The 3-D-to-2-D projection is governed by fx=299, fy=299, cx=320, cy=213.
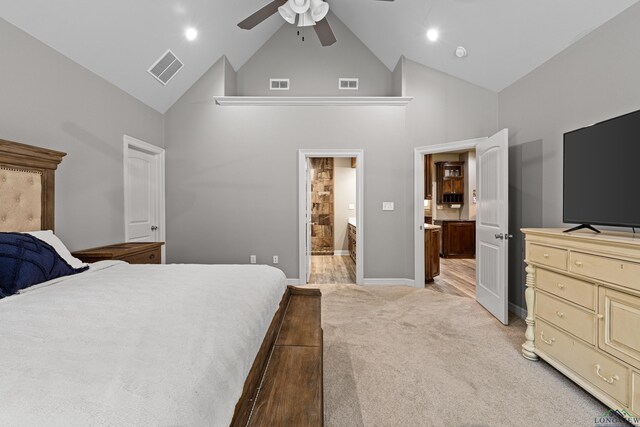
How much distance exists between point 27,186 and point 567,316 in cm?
393

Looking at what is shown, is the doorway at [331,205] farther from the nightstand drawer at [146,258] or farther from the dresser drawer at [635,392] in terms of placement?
the dresser drawer at [635,392]

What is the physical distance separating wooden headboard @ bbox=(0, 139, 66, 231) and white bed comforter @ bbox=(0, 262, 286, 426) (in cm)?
103

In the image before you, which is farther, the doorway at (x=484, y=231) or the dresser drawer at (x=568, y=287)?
the doorway at (x=484, y=231)

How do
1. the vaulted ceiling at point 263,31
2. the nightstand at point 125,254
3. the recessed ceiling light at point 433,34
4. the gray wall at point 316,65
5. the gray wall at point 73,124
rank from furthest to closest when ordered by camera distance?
the gray wall at point 316,65 < the recessed ceiling light at point 433,34 < the nightstand at point 125,254 < the vaulted ceiling at point 263,31 < the gray wall at point 73,124

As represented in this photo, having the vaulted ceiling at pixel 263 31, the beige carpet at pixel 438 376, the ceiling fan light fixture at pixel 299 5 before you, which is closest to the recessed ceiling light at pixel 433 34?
the vaulted ceiling at pixel 263 31

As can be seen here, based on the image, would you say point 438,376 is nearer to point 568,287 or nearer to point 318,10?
point 568,287

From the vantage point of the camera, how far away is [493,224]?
318cm

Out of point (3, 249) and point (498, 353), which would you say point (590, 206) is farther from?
point (3, 249)

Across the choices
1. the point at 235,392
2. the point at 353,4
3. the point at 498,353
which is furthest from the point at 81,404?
the point at 353,4

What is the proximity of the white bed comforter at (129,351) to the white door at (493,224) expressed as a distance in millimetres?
2549

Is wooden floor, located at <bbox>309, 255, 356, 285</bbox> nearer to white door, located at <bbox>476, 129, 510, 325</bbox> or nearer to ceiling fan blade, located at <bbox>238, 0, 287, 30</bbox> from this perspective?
white door, located at <bbox>476, 129, 510, 325</bbox>

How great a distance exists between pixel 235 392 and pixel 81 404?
0.43m

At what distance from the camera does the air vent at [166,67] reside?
349cm

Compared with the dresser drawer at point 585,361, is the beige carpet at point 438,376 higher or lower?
lower
